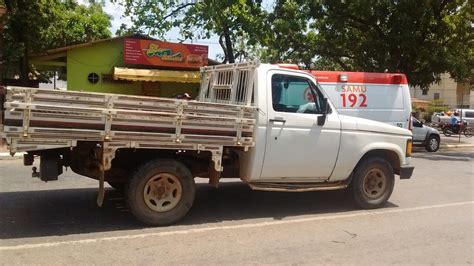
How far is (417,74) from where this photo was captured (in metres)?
22.0

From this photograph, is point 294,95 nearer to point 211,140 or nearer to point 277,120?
point 277,120

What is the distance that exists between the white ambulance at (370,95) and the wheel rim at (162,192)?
6.90 metres

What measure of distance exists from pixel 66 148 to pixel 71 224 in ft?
3.20

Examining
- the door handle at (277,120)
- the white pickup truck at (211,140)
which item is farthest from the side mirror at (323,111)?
the door handle at (277,120)

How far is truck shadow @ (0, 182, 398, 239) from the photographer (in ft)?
19.4

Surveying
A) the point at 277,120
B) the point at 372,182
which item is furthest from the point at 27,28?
the point at 372,182

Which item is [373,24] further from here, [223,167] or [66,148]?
[66,148]

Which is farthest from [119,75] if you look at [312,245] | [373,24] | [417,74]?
[312,245]

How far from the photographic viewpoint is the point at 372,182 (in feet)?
25.2

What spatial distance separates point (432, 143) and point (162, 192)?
636 inches

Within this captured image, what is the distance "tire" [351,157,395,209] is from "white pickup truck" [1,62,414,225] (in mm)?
16

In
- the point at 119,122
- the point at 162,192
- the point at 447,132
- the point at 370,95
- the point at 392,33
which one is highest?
the point at 392,33

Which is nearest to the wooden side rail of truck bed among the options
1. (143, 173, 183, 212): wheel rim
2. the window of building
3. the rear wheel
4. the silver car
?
(143, 173, 183, 212): wheel rim

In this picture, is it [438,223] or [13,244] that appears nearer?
[13,244]
